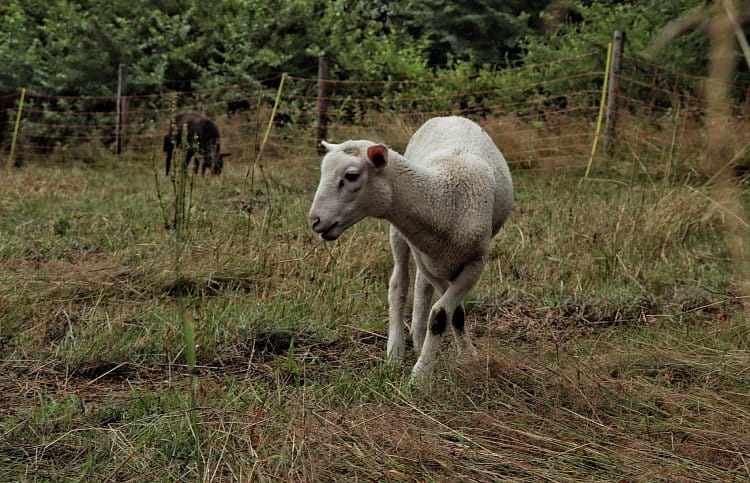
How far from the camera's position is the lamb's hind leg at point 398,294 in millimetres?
3869

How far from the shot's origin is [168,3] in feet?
50.6

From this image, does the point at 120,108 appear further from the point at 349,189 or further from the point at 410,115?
the point at 349,189

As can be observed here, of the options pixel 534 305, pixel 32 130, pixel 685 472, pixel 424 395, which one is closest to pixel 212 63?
pixel 32 130

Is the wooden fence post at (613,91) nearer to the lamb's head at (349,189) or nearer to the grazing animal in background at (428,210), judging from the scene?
the grazing animal in background at (428,210)

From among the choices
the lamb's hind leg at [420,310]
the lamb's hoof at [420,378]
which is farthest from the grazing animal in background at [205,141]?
the lamb's hoof at [420,378]

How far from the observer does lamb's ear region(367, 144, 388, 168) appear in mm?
3318

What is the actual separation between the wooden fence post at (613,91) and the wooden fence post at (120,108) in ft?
24.7

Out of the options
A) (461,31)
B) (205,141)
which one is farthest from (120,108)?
(461,31)

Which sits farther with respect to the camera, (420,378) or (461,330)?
(461,330)

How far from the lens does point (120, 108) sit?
13109 millimetres

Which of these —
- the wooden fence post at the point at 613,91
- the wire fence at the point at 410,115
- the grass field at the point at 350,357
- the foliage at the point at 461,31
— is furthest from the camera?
the foliage at the point at 461,31

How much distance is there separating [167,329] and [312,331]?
68 centimetres

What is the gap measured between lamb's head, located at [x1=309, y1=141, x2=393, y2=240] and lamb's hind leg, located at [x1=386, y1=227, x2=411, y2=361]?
61 cm

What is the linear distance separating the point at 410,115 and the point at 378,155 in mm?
8358
